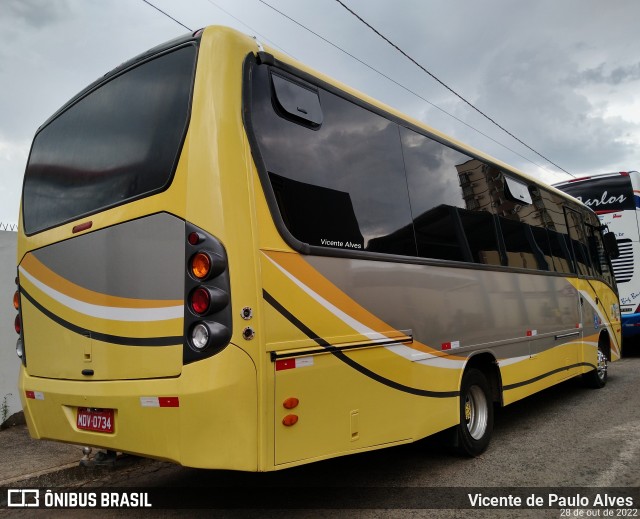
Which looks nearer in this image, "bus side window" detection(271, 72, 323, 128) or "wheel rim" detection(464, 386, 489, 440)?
"bus side window" detection(271, 72, 323, 128)

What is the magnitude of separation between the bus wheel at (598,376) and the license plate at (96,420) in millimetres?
7797

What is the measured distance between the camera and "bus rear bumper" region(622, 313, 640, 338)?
40.5ft

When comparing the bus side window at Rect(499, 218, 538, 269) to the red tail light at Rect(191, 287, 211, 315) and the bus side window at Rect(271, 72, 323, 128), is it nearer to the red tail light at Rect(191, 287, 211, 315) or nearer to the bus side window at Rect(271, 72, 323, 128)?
the bus side window at Rect(271, 72, 323, 128)

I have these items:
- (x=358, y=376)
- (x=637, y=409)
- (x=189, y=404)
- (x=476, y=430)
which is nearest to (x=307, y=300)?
(x=358, y=376)

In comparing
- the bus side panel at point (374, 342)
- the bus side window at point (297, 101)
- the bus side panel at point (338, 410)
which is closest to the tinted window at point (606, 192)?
the bus side panel at point (374, 342)

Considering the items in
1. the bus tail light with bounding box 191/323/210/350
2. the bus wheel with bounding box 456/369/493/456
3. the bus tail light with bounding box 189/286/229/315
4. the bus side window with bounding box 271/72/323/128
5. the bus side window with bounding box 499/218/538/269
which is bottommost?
the bus wheel with bounding box 456/369/493/456

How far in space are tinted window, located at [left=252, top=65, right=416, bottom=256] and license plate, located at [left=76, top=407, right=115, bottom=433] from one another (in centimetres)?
164

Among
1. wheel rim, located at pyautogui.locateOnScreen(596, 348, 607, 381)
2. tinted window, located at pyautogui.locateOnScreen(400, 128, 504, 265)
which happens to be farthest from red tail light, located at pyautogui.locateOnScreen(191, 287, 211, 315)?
wheel rim, located at pyautogui.locateOnScreen(596, 348, 607, 381)

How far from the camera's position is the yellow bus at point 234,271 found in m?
3.10

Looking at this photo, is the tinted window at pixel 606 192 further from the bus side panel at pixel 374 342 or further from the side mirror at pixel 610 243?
the bus side panel at pixel 374 342

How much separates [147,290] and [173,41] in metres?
1.71

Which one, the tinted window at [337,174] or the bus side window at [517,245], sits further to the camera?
the bus side window at [517,245]

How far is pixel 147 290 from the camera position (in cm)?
329

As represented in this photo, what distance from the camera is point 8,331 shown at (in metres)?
6.41
